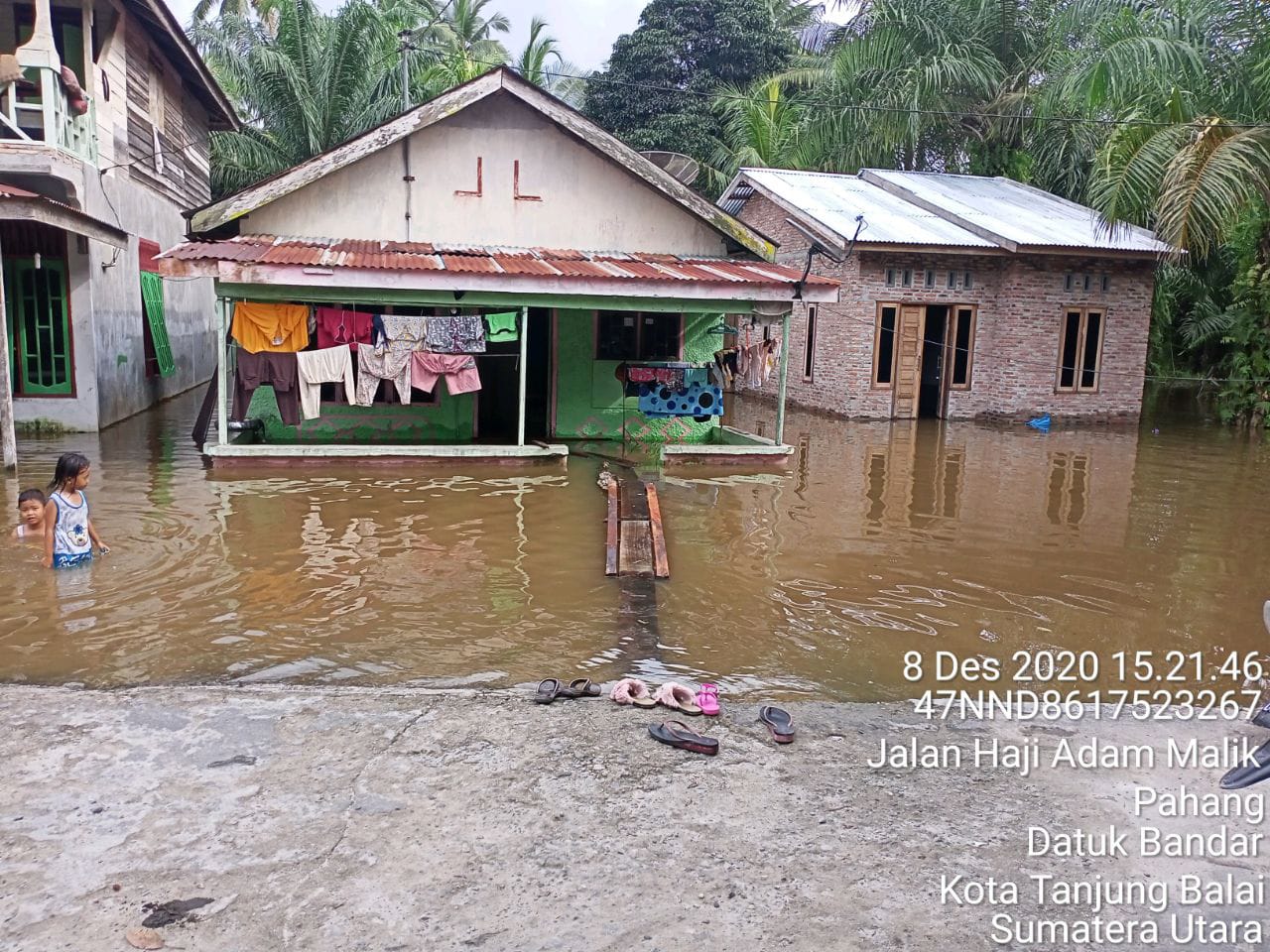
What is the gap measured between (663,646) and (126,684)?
10.2 feet

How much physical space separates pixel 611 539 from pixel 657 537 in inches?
15.8

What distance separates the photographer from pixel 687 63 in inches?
1294

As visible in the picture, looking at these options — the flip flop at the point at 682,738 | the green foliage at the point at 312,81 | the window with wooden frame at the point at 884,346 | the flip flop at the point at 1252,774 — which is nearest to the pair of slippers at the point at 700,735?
the flip flop at the point at 682,738

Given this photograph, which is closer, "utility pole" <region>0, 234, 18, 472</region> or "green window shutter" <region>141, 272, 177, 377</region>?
"utility pole" <region>0, 234, 18, 472</region>

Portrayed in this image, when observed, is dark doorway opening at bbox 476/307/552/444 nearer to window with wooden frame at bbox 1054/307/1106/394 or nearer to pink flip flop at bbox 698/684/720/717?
pink flip flop at bbox 698/684/720/717

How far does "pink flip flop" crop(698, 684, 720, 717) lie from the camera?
5.07 meters

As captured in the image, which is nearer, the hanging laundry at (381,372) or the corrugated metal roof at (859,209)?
the hanging laundry at (381,372)

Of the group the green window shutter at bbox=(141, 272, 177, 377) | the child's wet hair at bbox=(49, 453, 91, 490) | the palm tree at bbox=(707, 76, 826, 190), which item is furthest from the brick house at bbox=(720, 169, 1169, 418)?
the child's wet hair at bbox=(49, 453, 91, 490)

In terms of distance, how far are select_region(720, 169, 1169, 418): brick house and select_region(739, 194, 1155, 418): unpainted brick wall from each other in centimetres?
2

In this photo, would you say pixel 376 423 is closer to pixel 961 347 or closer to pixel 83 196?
pixel 83 196

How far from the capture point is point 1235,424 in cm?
1959

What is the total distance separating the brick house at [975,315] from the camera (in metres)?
19.3

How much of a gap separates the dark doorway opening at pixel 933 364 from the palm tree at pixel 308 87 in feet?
42.7

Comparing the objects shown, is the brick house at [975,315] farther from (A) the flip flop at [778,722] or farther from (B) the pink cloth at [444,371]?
(A) the flip flop at [778,722]
